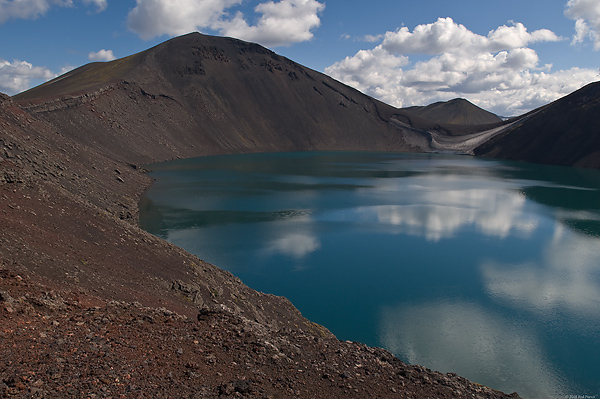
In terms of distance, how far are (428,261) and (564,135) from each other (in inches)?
3076

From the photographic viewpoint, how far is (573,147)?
271ft

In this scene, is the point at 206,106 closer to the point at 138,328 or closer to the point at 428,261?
the point at 428,261

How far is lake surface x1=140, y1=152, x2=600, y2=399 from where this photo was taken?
15.4 meters

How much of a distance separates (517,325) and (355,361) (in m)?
10.4

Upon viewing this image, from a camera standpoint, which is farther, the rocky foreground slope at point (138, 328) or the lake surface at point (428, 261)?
the lake surface at point (428, 261)

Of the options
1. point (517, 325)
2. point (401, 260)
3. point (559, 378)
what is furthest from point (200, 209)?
point (559, 378)

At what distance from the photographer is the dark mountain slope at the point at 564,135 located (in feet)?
265

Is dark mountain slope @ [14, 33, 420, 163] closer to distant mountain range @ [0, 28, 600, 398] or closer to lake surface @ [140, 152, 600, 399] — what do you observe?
distant mountain range @ [0, 28, 600, 398]

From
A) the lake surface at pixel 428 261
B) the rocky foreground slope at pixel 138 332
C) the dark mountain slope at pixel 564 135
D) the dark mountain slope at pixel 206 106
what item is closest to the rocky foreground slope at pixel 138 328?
the rocky foreground slope at pixel 138 332

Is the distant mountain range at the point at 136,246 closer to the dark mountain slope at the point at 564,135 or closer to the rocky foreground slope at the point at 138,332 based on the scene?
the rocky foreground slope at the point at 138,332

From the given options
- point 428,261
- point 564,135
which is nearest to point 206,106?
point 564,135

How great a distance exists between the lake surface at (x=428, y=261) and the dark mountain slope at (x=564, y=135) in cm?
3358

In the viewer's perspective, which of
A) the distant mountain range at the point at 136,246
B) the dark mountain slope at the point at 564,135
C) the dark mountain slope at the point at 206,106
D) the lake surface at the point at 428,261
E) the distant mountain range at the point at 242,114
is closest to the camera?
the distant mountain range at the point at 136,246

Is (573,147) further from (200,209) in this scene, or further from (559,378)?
(559,378)
